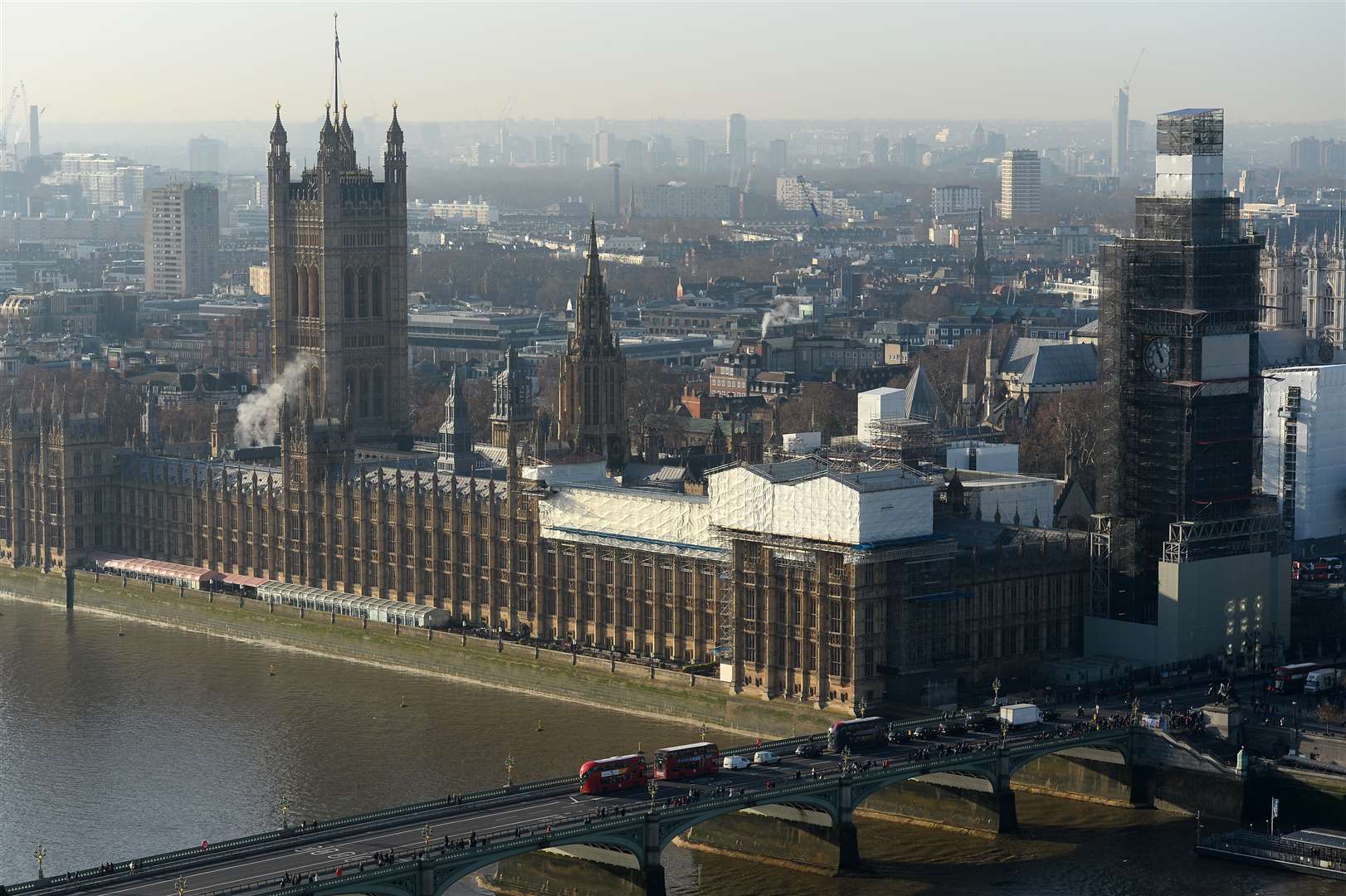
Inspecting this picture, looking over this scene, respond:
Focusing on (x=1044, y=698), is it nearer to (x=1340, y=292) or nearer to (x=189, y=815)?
(x=189, y=815)

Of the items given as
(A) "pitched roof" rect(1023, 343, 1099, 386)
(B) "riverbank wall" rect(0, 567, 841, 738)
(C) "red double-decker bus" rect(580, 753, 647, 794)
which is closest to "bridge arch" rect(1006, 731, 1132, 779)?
(B) "riverbank wall" rect(0, 567, 841, 738)

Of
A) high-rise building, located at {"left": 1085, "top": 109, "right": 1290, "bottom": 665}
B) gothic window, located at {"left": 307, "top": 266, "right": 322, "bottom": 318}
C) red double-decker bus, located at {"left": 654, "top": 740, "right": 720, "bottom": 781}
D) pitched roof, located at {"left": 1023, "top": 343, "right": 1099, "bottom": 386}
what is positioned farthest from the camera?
pitched roof, located at {"left": 1023, "top": 343, "right": 1099, "bottom": 386}

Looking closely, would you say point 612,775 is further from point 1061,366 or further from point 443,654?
point 1061,366

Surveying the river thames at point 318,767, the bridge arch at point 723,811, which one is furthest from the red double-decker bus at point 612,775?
the river thames at point 318,767

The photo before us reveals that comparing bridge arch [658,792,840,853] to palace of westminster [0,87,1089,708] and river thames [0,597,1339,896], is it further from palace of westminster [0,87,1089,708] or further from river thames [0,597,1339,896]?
palace of westminster [0,87,1089,708]

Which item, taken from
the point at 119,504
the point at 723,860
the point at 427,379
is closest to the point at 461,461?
the point at 119,504

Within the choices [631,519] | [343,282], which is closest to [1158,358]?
[631,519]
